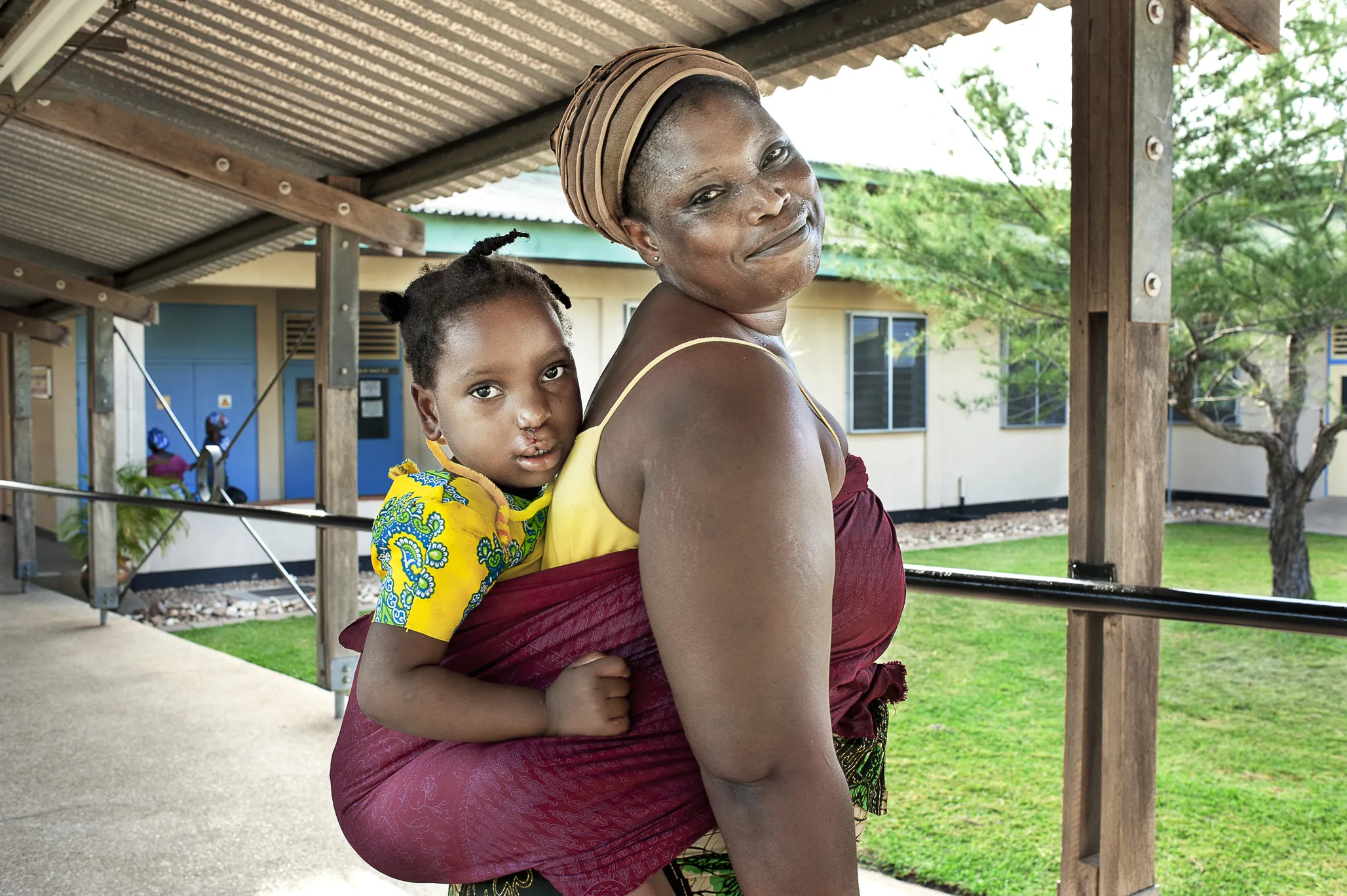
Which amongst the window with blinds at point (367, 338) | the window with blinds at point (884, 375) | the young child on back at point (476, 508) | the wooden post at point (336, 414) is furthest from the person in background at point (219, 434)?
the young child on back at point (476, 508)

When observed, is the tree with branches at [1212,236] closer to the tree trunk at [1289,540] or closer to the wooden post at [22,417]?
the tree trunk at [1289,540]

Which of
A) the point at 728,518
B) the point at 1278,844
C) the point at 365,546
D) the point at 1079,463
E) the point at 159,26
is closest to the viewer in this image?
the point at 728,518

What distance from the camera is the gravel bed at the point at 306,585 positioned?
424 inches

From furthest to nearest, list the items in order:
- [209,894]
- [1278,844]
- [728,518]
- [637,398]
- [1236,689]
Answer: [1236,689] < [1278,844] < [209,894] < [637,398] < [728,518]

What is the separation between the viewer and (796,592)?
2.94 feet

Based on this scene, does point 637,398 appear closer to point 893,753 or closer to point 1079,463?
point 1079,463

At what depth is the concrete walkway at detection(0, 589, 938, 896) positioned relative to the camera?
370cm

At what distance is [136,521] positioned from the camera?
10.8m

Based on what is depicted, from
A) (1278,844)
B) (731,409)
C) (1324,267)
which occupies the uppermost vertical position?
(1324,267)

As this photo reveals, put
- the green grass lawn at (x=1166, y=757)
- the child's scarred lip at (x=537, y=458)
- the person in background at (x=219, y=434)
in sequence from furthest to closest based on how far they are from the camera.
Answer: the person in background at (x=219, y=434) → the green grass lawn at (x=1166, y=757) → the child's scarred lip at (x=537, y=458)

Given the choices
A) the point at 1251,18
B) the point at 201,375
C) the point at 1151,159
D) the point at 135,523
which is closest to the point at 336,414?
the point at 1151,159

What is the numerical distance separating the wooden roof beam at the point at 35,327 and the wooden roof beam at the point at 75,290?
178 centimetres

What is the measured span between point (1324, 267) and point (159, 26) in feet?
25.4

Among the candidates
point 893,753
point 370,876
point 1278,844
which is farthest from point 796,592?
point 893,753
